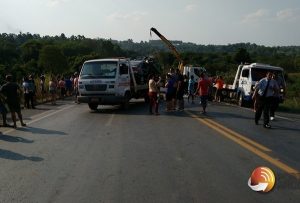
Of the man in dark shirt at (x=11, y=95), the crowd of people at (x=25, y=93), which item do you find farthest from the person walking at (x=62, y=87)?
the man in dark shirt at (x=11, y=95)

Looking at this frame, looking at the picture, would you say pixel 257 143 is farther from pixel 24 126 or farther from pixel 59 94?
pixel 59 94

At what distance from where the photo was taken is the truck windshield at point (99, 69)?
2014cm

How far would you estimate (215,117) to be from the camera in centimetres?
1723

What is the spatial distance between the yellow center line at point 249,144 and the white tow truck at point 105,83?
5.02m

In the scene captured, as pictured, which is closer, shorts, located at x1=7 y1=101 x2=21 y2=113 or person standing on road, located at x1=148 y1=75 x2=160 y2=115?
shorts, located at x1=7 y1=101 x2=21 y2=113

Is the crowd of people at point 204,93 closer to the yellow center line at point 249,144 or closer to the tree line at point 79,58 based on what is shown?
the yellow center line at point 249,144

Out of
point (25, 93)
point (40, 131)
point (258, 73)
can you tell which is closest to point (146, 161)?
point (40, 131)

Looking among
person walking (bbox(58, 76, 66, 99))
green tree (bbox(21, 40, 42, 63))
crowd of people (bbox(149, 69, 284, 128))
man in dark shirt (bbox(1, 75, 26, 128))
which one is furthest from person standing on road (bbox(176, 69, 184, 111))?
green tree (bbox(21, 40, 42, 63))

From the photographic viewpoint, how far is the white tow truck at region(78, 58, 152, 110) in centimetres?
1981

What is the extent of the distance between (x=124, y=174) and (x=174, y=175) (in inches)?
32.2

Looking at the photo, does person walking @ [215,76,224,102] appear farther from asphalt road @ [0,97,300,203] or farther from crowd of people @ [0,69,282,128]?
asphalt road @ [0,97,300,203]

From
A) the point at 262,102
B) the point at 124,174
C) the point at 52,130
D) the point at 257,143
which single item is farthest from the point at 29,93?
the point at 124,174

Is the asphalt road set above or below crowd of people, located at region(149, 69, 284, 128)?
below

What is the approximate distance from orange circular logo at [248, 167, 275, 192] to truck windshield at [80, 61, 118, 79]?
1314 cm
